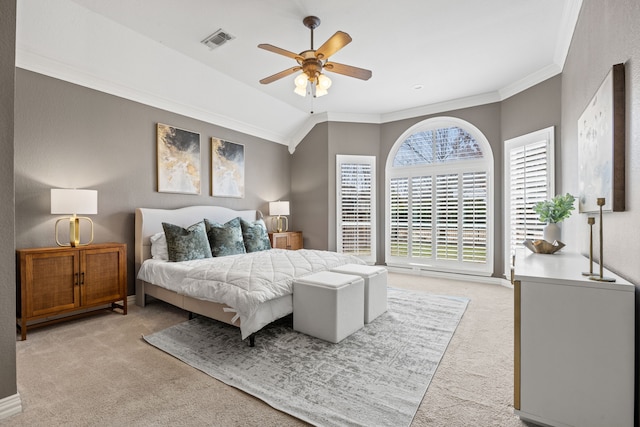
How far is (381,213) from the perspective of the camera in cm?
599

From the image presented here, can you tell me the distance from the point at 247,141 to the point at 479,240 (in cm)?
451

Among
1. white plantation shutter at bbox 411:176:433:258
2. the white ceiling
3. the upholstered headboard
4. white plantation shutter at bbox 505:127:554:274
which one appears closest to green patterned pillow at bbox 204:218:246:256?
the upholstered headboard

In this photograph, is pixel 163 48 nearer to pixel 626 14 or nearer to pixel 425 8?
pixel 425 8

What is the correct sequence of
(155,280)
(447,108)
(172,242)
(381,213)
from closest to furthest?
(155,280) < (172,242) < (447,108) < (381,213)

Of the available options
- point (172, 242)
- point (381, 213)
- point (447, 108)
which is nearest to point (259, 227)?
point (172, 242)

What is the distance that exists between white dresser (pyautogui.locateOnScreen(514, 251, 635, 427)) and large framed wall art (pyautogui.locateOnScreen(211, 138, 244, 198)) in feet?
14.5

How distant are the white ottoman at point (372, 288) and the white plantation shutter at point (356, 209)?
2.45 meters

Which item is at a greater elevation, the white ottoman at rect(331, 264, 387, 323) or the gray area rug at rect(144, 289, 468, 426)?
the white ottoman at rect(331, 264, 387, 323)

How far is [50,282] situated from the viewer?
2850mm

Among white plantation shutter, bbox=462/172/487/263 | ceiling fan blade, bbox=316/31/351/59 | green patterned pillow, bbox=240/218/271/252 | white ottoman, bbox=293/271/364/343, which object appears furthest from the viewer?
white plantation shutter, bbox=462/172/487/263

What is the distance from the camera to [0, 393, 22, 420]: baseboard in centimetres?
167

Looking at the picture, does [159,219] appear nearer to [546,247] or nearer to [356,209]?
[356,209]

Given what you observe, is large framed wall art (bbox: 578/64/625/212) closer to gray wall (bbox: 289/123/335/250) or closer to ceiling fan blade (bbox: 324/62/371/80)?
ceiling fan blade (bbox: 324/62/371/80)

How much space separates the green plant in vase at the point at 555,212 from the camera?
2.60 meters
